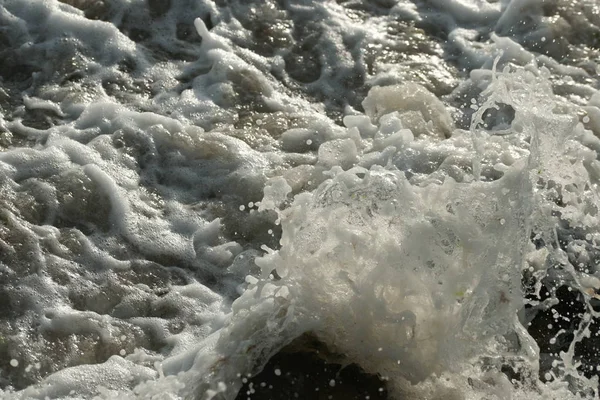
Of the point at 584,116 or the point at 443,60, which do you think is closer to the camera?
the point at 584,116

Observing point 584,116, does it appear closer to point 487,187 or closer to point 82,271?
point 487,187

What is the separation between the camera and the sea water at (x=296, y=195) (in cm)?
377

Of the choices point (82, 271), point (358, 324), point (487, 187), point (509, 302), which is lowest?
point (82, 271)

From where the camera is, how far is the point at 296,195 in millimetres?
4477

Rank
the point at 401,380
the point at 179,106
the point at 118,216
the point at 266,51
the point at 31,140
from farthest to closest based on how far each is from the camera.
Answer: the point at 266,51 < the point at 179,106 < the point at 31,140 < the point at 118,216 < the point at 401,380

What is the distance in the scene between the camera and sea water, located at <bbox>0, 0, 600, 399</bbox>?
3771mm

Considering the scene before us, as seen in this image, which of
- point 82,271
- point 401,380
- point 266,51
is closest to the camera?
point 401,380

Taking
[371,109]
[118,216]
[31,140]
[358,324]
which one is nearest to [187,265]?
[118,216]

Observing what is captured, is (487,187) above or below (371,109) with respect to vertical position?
above

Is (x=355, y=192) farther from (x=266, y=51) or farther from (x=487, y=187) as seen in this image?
(x=266, y=51)

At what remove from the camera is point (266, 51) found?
5.86 m

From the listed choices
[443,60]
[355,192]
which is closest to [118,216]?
[355,192]

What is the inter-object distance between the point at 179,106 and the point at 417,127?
1445mm

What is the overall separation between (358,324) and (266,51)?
2.60 metres
